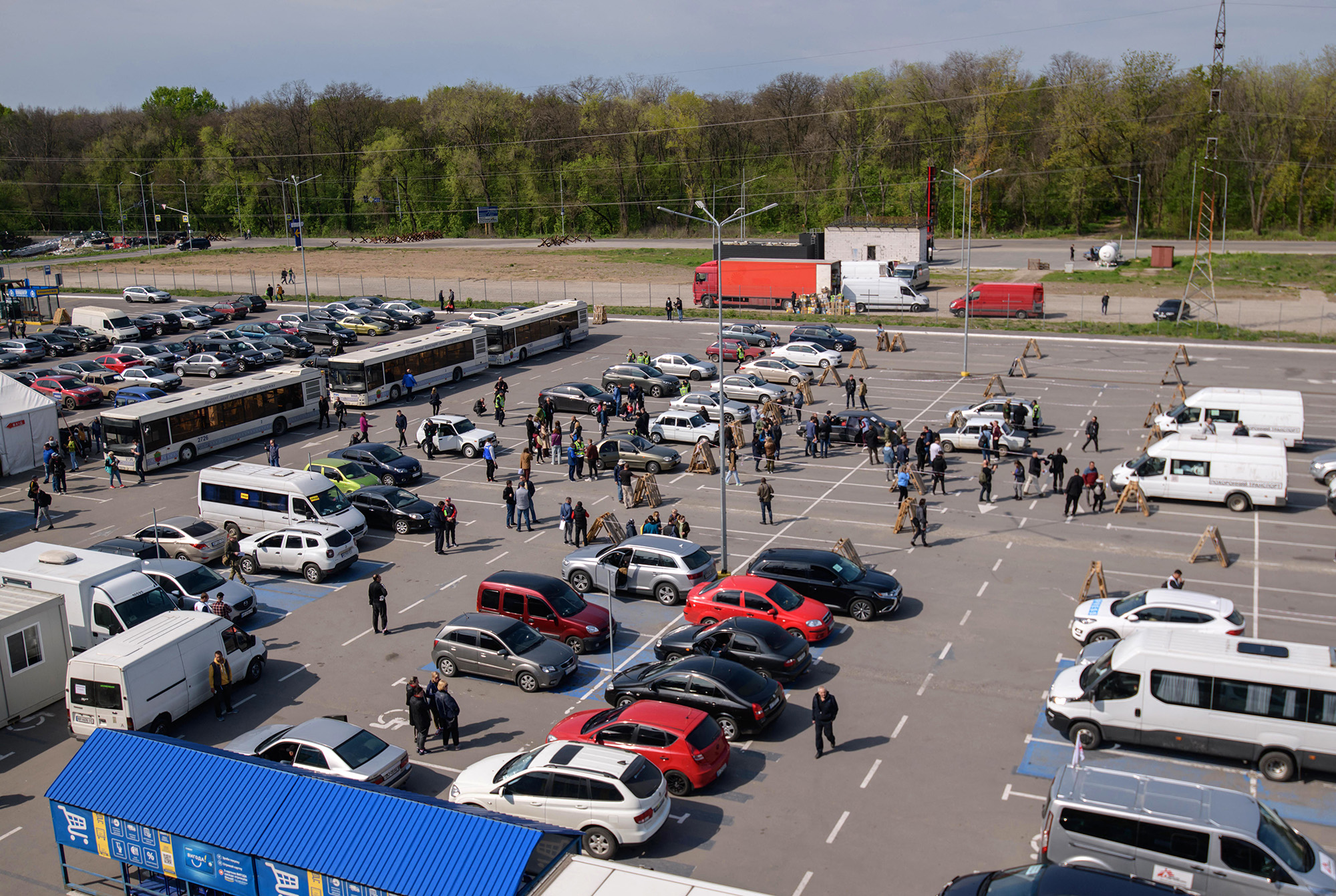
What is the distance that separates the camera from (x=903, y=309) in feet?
220

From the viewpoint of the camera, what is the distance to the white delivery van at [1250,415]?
117 feet

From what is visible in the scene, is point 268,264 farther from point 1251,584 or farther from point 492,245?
point 1251,584

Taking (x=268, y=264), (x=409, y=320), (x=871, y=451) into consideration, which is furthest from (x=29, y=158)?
(x=871, y=451)

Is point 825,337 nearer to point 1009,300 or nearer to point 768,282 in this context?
point 1009,300

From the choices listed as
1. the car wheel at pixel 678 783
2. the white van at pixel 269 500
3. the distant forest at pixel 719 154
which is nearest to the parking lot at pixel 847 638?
the car wheel at pixel 678 783

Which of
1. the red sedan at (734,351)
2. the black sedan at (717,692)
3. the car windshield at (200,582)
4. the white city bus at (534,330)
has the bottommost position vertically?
the black sedan at (717,692)

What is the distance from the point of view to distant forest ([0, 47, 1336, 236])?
107 metres

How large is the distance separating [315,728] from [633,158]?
118949 mm

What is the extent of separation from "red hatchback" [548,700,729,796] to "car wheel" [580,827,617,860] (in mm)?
1799

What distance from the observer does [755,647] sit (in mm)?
20641

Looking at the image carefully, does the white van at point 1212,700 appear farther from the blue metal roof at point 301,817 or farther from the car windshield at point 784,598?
the blue metal roof at point 301,817

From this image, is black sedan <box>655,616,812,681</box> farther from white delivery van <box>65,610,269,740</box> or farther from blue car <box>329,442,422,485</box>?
blue car <box>329,442,422,485</box>


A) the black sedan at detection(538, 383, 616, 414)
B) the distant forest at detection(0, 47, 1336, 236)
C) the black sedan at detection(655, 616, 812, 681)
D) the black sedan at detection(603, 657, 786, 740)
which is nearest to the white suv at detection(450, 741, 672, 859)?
the black sedan at detection(603, 657, 786, 740)

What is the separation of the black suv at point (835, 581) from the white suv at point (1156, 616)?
414 centimetres
